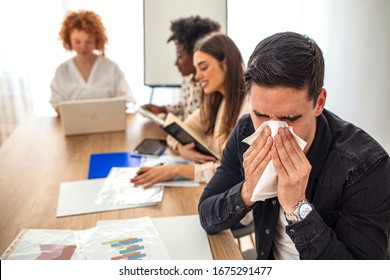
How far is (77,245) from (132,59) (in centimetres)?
46

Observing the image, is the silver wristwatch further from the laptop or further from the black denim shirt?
the laptop

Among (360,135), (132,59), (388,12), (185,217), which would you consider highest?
(388,12)

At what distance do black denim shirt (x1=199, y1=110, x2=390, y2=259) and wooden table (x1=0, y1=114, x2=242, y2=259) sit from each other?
0.59 feet

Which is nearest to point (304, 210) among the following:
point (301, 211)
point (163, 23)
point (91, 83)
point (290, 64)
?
point (301, 211)

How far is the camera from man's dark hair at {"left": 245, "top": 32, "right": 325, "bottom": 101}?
624 mm

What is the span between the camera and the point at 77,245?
31.9 inches

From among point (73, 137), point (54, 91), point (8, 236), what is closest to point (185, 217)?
point (8, 236)

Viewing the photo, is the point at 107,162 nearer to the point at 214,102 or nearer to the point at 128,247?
the point at 214,102

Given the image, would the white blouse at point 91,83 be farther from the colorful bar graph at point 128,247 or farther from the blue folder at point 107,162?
the colorful bar graph at point 128,247

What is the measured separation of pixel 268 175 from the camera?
0.69 meters

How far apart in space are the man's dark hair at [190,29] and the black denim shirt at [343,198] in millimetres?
592

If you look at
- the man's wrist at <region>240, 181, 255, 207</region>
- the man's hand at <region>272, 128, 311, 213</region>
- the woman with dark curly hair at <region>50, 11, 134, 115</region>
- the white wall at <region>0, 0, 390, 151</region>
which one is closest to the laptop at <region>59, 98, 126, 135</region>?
the woman with dark curly hair at <region>50, 11, 134, 115</region>
